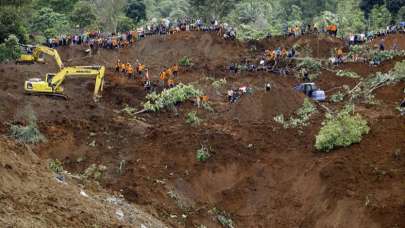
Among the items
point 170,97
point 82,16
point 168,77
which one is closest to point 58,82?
point 170,97

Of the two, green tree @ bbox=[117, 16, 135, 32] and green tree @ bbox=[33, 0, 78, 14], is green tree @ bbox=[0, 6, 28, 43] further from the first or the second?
green tree @ bbox=[33, 0, 78, 14]

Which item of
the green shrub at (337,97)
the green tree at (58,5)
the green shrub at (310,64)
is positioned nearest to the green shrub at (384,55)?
the green shrub at (310,64)

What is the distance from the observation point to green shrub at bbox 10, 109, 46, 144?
32750mm

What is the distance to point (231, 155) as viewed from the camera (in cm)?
3253

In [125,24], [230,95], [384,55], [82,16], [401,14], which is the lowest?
[125,24]

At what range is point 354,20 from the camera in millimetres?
67625

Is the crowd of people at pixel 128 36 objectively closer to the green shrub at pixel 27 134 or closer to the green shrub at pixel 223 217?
the green shrub at pixel 27 134

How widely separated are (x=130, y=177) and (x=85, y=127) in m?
6.28

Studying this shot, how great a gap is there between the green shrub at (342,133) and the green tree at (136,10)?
43251 millimetres

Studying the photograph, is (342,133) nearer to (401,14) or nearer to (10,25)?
(10,25)

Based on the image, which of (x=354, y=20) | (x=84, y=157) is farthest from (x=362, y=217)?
(x=354, y=20)

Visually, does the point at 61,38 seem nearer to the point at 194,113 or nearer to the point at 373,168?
the point at 194,113

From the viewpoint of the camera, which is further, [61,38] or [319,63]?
[61,38]

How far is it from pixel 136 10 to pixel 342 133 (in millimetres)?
44636
